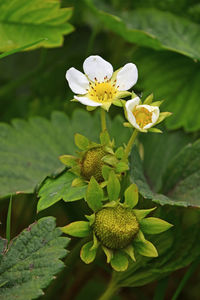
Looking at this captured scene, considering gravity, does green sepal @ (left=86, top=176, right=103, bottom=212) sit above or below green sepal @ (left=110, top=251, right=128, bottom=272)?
above

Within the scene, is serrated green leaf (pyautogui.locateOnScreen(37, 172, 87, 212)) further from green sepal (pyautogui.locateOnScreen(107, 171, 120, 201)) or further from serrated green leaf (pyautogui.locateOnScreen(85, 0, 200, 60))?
serrated green leaf (pyautogui.locateOnScreen(85, 0, 200, 60))

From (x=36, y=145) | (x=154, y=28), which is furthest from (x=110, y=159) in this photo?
(x=154, y=28)

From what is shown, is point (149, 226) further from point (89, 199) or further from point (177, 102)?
point (177, 102)

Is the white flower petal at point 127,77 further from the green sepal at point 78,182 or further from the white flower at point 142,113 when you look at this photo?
the green sepal at point 78,182

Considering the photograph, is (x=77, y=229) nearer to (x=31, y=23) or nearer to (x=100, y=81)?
(x=100, y=81)

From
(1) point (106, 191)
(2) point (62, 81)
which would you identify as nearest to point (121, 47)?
(2) point (62, 81)

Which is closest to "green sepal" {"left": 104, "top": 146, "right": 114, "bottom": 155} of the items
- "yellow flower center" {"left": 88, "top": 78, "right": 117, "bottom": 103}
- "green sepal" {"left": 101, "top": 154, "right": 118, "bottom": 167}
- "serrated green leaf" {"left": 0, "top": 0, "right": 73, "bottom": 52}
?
"green sepal" {"left": 101, "top": 154, "right": 118, "bottom": 167}
